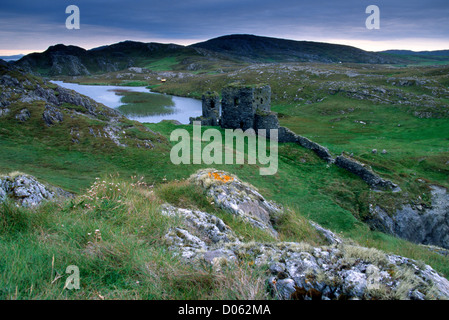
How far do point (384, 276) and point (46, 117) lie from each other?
90.6 ft

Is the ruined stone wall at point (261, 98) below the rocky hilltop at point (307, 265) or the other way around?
the other way around

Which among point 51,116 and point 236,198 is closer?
point 236,198

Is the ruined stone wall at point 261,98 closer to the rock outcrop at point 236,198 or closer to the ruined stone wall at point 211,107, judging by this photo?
the ruined stone wall at point 211,107

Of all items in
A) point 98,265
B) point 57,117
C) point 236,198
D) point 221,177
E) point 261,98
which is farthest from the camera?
point 261,98

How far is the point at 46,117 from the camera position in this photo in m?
23.3

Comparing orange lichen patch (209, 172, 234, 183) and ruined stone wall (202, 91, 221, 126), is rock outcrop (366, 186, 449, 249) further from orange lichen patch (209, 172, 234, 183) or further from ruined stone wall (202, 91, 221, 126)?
ruined stone wall (202, 91, 221, 126)

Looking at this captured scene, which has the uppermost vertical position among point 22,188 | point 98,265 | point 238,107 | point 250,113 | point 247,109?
point 238,107

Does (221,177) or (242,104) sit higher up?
(242,104)

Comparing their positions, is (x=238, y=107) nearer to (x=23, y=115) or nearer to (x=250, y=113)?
(x=250, y=113)

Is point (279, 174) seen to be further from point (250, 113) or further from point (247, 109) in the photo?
point (247, 109)

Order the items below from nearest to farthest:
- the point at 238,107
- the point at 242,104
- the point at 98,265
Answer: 1. the point at 98,265
2. the point at 242,104
3. the point at 238,107

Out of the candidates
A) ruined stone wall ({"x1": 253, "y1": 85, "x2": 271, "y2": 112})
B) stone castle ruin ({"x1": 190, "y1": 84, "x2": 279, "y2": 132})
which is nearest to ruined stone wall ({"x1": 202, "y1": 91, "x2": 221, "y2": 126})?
stone castle ruin ({"x1": 190, "y1": 84, "x2": 279, "y2": 132})

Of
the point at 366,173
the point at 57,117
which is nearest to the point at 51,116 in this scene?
the point at 57,117

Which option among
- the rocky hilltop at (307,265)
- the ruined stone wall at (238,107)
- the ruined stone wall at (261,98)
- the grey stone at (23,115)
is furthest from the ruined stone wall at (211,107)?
the rocky hilltop at (307,265)
